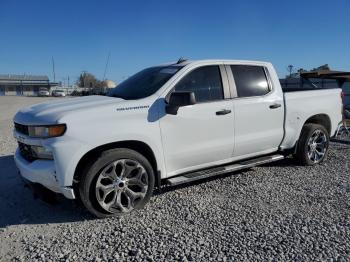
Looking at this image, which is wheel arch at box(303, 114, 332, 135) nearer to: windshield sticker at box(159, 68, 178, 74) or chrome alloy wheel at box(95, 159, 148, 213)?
windshield sticker at box(159, 68, 178, 74)

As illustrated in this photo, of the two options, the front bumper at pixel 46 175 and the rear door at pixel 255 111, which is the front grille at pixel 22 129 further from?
the rear door at pixel 255 111

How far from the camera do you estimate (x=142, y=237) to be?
3.80 m

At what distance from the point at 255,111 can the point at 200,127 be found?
1083mm

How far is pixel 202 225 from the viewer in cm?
405

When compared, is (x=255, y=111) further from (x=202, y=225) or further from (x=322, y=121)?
(x=322, y=121)

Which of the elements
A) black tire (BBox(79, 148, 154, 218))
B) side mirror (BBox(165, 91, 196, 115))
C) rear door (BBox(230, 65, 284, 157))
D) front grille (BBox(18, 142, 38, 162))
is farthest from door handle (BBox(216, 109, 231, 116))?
front grille (BBox(18, 142, 38, 162))

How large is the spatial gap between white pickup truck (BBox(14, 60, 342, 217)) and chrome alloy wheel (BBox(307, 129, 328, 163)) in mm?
537

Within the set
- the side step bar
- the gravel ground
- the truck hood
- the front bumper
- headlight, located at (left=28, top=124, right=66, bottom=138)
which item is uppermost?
the truck hood

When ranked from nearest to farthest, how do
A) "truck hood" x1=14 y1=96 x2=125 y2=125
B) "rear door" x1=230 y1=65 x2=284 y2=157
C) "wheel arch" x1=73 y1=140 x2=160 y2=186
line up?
"truck hood" x1=14 y1=96 x2=125 y2=125 < "wheel arch" x1=73 y1=140 x2=160 y2=186 < "rear door" x1=230 y1=65 x2=284 y2=157

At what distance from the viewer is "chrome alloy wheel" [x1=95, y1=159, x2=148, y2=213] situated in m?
4.19

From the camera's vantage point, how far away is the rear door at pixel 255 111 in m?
5.29

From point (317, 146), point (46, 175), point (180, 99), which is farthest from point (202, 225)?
point (317, 146)

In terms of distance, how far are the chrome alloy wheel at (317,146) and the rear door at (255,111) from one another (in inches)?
37.7

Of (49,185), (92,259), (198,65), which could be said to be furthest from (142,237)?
(198,65)
